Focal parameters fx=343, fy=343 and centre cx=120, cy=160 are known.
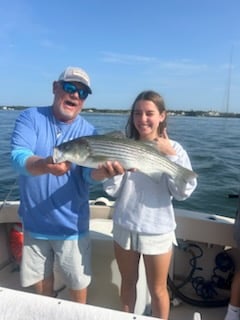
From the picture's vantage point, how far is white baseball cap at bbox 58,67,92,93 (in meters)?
2.64

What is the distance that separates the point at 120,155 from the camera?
252 centimetres

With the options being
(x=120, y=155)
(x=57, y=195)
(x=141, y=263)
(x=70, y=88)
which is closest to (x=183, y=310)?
(x=141, y=263)

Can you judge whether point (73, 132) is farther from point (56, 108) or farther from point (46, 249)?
point (46, 249)

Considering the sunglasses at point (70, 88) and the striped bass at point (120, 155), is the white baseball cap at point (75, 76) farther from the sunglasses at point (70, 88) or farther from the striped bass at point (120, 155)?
the striped bass at point (120, 155)

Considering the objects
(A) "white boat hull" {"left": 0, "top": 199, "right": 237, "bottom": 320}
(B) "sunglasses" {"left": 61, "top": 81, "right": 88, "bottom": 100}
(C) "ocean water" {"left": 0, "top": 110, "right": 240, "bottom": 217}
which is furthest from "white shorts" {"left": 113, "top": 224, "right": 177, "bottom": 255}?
(C) "ocean water" {"left": 0, "top": 110, "right": 240, "bottom": 217}

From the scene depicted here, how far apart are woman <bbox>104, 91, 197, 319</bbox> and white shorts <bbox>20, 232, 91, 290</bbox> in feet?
1.04

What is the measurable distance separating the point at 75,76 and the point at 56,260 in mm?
1502

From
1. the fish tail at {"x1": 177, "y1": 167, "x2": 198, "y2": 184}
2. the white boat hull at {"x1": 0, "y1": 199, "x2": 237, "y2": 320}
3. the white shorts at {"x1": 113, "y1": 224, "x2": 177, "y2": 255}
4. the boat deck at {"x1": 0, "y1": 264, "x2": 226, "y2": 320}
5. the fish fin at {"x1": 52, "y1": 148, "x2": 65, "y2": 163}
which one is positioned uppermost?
the fish fin at {"x1": 52, "y1": 148, "x2": 65, "y2": 163}

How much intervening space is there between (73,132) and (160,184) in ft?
2.68

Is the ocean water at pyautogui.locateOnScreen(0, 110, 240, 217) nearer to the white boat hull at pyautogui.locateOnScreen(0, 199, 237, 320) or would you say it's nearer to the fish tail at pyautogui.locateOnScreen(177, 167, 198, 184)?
the white boat hull at pyautogui.locateOnScreen(0, 199, 237, 320)

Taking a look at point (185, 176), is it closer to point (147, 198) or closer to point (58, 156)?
point (147, 198)

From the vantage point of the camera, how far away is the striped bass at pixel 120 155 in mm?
2395

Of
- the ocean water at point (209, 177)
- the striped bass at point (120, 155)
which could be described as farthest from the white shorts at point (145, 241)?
the ocean water at point (209, 177)

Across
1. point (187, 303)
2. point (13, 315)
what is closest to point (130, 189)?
point (13, 315)
